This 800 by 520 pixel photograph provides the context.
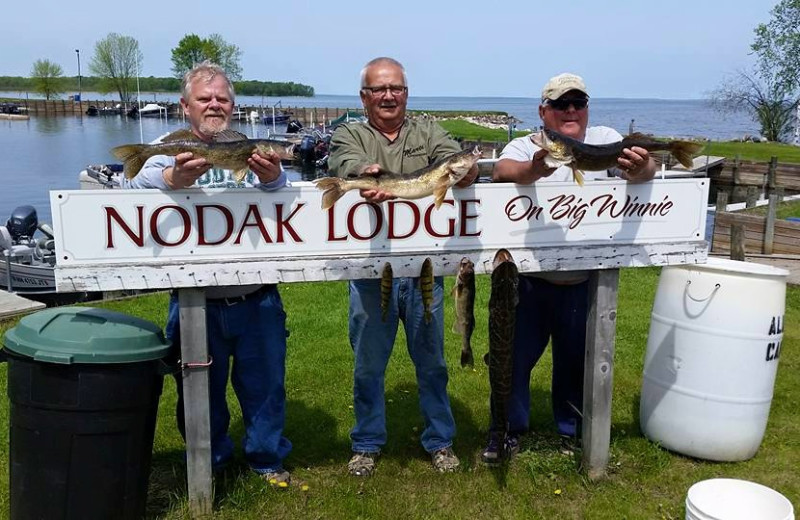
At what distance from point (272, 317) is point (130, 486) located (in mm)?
1206

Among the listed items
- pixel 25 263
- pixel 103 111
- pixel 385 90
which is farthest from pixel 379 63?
pixel 103 111

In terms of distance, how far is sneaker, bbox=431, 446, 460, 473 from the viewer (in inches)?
186

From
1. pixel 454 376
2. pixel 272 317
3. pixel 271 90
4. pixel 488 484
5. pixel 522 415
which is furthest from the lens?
pixel 271 90

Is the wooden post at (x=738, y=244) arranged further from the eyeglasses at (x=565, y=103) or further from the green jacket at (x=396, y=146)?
the green jacket at (x=396, y=146)

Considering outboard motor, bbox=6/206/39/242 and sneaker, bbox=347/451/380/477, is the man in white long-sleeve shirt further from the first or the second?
outboard motor, bbox=6/206/39/242

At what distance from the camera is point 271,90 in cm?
19250

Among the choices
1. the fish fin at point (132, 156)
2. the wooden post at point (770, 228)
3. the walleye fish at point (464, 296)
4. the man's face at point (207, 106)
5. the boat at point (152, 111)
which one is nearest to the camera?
the fish fin at point (132, 156)

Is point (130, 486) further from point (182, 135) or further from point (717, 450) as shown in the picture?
point (717, 450)

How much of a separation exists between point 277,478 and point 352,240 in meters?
1.71

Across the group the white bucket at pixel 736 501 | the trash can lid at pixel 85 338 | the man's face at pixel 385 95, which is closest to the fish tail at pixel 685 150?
the man's face at pixel 385 95

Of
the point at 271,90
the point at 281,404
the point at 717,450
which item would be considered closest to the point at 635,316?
the point at 717,450

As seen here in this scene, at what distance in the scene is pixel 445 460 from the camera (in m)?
4.75

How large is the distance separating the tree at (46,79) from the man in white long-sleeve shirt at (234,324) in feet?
432

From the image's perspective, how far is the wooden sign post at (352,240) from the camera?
142 inches
